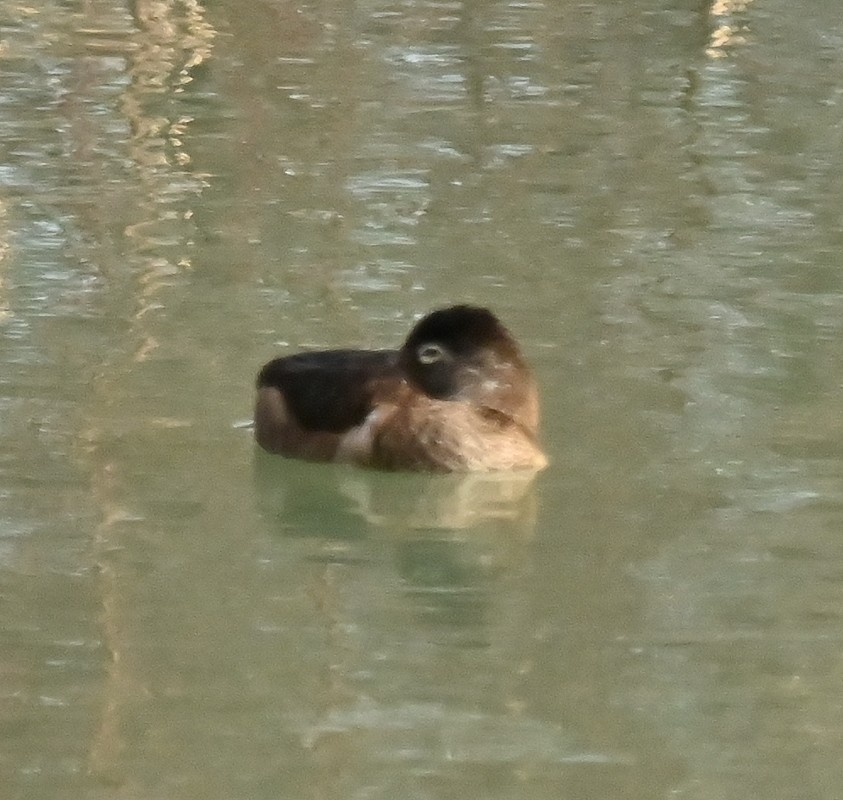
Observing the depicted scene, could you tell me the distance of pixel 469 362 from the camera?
8.52 metres

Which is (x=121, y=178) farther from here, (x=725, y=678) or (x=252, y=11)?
(x=725, y=678)

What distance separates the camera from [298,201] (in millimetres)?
12039

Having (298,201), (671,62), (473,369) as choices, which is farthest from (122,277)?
(671,62)

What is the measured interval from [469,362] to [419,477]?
49cm

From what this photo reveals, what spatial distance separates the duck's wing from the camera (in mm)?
8500

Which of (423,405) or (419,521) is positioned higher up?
(423,405)

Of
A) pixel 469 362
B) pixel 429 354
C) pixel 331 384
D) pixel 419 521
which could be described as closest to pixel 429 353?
pixel 429 354

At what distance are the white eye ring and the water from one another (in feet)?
1.57

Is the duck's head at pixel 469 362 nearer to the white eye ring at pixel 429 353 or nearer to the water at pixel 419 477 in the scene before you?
the white eye ring at pixel 429 353

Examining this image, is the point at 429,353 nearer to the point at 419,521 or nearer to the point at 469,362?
the point at 469,362

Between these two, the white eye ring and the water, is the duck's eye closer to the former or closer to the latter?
the white eye ring

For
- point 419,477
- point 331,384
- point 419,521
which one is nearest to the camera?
point 419,521

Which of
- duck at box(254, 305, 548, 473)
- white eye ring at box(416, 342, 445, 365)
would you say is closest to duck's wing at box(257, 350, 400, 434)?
duck at box(254, 305, 548, 473)

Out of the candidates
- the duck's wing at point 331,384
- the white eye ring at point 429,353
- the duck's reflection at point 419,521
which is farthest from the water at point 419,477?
the white eye ring at point 429,353
